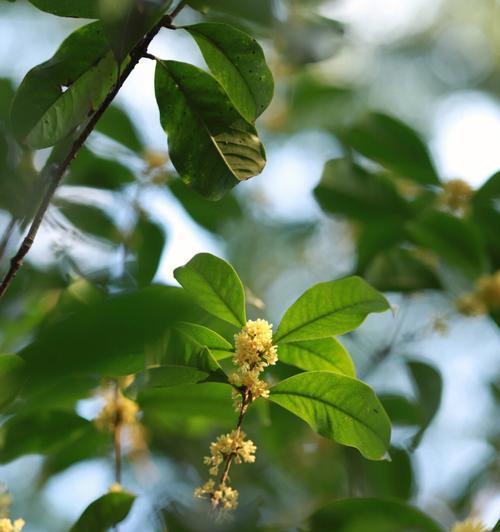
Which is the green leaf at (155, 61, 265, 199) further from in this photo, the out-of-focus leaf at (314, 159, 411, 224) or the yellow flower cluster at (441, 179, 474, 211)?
the yellow flower cluster at (441, 179, 474, 211)

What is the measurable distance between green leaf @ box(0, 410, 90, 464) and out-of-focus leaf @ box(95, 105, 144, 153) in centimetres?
67

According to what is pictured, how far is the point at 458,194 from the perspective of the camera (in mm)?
1808

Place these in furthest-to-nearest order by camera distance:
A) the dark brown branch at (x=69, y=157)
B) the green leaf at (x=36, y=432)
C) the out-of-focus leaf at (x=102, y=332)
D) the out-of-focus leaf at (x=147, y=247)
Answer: the out-of-focus leaf at (x=147, y=247), the green leaf at (x=36, y=432), the dark brown branch at (x=69, y=157), the out-of-focus leaf at (x=102, y=332)

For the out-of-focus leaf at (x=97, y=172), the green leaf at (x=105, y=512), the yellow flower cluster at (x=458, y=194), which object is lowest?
the green leaf at (x=105, y=512)

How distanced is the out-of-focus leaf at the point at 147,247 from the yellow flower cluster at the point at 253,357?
48cm

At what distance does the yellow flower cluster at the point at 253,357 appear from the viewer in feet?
3.45

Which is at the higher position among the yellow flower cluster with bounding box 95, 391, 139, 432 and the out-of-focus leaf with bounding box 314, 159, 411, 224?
the out-of-focus leaf with bounding box 314, 159, 411, 224

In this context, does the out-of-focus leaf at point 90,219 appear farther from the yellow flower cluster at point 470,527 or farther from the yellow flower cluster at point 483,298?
the yellow flower cluster at point 470,527

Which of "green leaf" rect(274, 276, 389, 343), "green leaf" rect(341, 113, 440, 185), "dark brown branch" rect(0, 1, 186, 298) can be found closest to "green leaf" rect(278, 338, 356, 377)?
"green leaf" rect(274, 276, 389, 343)

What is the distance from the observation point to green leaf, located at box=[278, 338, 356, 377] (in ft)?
3.81

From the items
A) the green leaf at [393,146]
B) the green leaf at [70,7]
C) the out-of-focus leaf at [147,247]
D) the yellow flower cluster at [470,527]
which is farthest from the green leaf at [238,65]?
the green leaf at [393,146]

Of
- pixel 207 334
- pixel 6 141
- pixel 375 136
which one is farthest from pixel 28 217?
pixel 375 136

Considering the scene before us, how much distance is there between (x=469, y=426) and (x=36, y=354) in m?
1.98

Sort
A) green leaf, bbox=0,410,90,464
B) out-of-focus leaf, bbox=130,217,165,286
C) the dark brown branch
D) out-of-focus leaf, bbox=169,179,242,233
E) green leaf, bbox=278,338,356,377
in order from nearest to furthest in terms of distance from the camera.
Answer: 1. the dark brown branch
2. green leaf, bbox=278,338,356,377
3. green leaf, bbox=0,410,90,464
4. out-of-focus leaf, bbox=130,217,165,286
5. out-of-focus leaf, bbox=169,179,242,233
